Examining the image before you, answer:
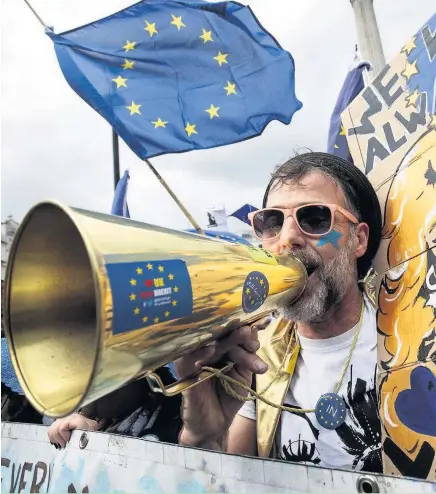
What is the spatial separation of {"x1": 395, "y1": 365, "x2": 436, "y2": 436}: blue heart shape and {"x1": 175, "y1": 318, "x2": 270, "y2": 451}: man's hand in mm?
501

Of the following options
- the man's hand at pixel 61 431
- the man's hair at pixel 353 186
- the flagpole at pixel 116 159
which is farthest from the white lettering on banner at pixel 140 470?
the flagpole at pixel 116 159

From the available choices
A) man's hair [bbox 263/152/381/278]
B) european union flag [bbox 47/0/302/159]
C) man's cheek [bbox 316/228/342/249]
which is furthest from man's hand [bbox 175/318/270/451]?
european union flag [bbox 47/0/302/159]

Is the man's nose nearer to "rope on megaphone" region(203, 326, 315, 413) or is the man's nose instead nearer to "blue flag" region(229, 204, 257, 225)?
"rope on megaphone" region(203, 326, 315, 413)

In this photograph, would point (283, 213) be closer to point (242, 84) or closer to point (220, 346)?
point (220, 346)

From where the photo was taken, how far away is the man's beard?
1709 mm

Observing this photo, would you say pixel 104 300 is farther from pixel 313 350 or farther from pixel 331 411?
pixel 313 350

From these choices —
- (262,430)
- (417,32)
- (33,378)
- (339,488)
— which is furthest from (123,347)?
(417,32)

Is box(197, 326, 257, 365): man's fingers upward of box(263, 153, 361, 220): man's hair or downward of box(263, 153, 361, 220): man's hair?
downward

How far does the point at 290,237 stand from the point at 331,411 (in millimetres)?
681

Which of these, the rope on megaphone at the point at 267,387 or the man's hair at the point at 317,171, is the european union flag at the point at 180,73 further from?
the rope on megaphone at the point at 267,387

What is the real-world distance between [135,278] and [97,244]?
0.35 feet

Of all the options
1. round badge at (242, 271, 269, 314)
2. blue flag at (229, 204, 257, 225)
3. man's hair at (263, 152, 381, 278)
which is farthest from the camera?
blue flag at (229, 204, 257, 225)

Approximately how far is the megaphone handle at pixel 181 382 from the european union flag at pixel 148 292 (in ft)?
1.17

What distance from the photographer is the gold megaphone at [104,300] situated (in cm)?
84
